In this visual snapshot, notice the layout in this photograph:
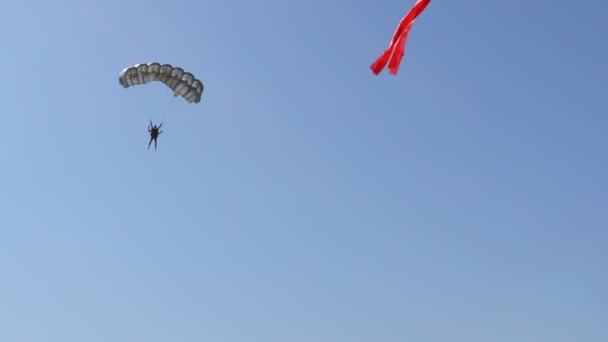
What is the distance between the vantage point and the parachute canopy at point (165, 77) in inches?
2360

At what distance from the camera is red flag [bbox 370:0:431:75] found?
2898 cm

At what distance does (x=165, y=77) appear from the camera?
60281 millimetres

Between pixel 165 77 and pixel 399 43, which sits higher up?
pixel 165 77

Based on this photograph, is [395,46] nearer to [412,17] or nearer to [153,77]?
[412,17]

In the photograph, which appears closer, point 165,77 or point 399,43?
point 399,43

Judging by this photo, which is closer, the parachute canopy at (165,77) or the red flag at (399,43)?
the red flag at (399,43)

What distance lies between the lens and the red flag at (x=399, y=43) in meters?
29.0

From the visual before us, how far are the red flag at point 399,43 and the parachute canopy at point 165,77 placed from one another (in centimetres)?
3245

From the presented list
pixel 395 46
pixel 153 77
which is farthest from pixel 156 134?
pixel 395 46

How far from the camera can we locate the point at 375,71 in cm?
2909

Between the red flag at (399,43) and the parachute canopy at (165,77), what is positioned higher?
the parachute canopy at (165,77)

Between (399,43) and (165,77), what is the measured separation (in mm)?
33061

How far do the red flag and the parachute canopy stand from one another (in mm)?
32452

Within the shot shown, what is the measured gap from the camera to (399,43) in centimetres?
2948
